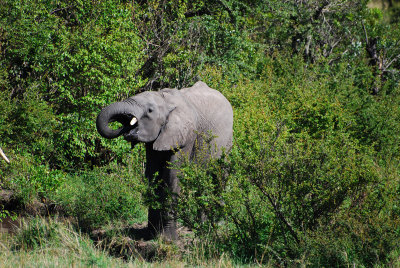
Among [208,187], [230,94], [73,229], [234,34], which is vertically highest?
[234,34]

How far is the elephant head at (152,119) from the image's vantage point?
21.8 ft

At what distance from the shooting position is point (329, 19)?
58.7 feet

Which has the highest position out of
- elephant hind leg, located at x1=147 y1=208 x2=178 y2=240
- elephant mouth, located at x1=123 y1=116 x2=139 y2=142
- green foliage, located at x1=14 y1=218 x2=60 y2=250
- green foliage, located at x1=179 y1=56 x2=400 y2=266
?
elephant mouth, located at x1=123 y1=116 x2=139 y2=142

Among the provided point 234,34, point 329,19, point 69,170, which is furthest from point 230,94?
point 329,19

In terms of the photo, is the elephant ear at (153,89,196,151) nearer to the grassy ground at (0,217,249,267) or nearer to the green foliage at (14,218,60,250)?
the grassy ground at (0,217,249,267)

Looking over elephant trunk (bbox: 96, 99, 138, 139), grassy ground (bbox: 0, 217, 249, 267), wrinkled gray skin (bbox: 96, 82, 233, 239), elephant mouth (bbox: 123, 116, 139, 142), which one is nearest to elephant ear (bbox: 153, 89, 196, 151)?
wrinkled gray skin (bbox: 96, 82, 233, 239)

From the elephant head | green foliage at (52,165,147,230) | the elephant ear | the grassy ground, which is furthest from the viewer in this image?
green foliage at (52,165,147,230)

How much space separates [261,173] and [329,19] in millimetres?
12628

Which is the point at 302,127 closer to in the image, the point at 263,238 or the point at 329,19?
the point at 263,238

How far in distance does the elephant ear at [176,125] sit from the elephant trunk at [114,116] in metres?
0.54

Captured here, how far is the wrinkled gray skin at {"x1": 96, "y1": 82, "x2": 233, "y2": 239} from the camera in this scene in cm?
682

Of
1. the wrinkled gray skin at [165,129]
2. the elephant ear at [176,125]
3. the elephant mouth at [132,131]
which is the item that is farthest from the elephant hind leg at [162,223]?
the elephant mouth at [132,131]

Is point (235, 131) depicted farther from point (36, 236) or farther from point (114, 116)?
point (36, 236)

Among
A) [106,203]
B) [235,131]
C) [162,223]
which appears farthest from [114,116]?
[235,131]
